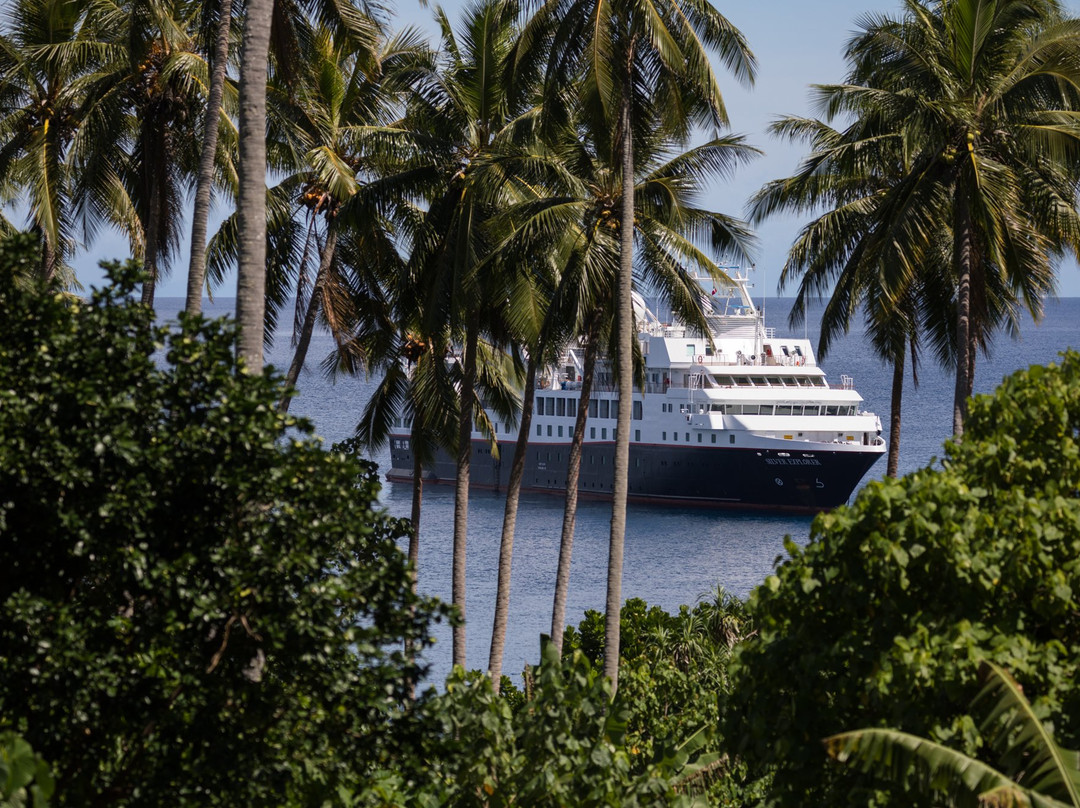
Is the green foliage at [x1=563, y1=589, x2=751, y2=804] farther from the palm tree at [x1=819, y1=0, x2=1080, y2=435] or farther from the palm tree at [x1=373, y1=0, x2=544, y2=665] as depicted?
the palm tree at [x1=819, y1=0, x2=1080, y2=435]

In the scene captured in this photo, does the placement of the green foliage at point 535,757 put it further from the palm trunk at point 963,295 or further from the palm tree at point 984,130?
the palm trunk at point 963,295

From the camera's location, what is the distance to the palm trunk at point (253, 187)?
909cm

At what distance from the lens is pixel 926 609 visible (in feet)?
25.9

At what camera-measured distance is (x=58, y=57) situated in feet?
55.2

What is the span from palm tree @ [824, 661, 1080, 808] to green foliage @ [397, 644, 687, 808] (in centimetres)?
180

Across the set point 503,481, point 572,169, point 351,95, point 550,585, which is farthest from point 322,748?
point 503,481

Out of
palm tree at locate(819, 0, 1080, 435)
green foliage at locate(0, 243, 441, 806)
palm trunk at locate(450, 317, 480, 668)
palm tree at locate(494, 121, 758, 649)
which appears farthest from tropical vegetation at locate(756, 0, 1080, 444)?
green foliage at locate(0, 243, 441, 806)

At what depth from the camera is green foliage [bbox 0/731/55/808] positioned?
4.62 meters

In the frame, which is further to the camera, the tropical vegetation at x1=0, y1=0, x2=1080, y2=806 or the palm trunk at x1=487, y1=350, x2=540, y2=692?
the palm trunk at x1=487, y1=350, x2=540, y2=692

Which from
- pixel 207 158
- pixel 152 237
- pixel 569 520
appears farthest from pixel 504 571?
pixel 207 158

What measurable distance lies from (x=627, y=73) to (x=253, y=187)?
7.73m

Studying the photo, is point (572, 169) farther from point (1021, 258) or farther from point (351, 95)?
point (1021, 258)

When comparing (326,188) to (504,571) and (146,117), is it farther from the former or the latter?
(504,571)

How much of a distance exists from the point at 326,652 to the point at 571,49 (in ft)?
36.8
